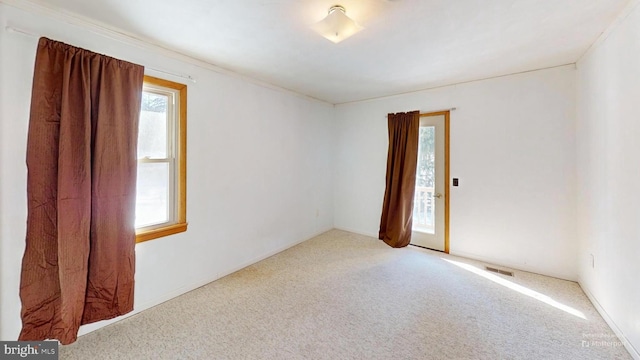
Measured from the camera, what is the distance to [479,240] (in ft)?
11.3

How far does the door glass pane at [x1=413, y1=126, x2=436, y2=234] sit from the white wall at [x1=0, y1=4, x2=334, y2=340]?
1593 mm

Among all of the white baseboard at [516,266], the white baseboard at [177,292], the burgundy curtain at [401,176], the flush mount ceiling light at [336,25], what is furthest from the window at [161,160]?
the white baseboard at [516,266]

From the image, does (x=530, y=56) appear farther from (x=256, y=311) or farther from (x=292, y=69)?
(x=256, y=311)

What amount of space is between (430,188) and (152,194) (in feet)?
11.6

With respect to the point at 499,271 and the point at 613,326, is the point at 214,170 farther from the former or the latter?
the point at 613,326

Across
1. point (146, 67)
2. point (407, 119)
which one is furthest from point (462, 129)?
point (146, 67)

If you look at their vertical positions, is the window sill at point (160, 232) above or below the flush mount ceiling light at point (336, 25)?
below

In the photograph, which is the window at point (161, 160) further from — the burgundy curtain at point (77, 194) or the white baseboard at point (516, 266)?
the white baseboard at point (516, 266)

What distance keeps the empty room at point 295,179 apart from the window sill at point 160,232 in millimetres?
18

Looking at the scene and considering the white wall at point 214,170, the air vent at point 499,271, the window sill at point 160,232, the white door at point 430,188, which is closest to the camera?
the white wall at point 214,170

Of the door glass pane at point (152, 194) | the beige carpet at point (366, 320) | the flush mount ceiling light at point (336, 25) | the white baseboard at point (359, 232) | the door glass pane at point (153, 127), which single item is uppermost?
the flush mount ceiling light at point (336, 25)

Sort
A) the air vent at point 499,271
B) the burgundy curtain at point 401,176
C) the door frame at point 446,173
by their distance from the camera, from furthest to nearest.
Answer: the burgundy curtain at point 401,176, the door frame at point 446,173, the air vent at point 499,271

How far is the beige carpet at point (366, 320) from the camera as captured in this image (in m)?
1.82

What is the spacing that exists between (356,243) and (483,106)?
262 centimetres
